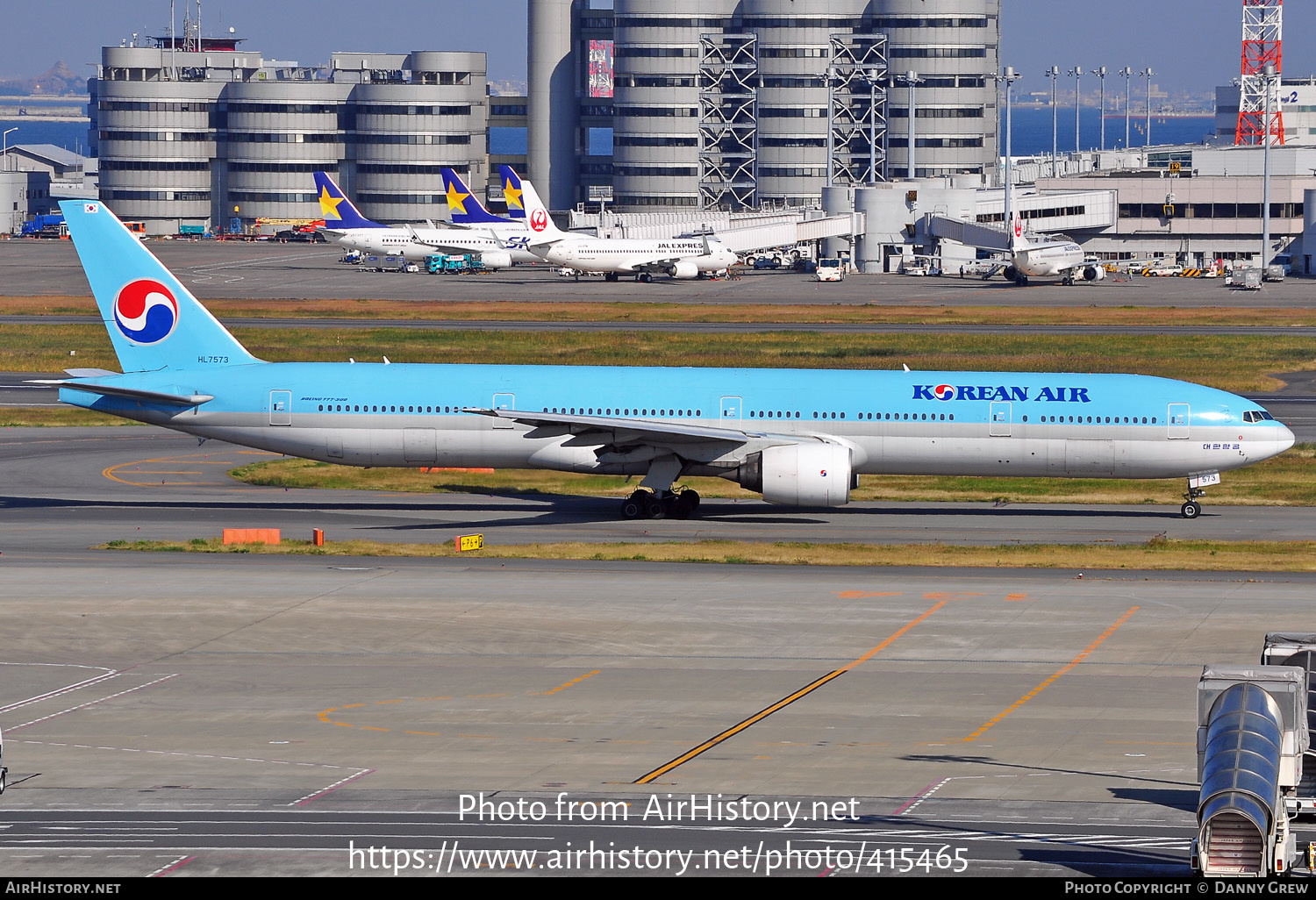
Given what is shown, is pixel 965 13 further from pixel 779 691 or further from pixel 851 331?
pixel 779 691

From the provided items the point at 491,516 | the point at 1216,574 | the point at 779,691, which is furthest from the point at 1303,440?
the point at 779,691

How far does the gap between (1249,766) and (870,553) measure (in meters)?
30.0

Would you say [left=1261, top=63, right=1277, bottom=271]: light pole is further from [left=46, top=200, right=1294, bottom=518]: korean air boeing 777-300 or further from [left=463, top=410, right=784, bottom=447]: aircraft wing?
[left=463, top=410, right=784, bottom=447]: aircraft wing

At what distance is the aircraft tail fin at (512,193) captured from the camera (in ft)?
557

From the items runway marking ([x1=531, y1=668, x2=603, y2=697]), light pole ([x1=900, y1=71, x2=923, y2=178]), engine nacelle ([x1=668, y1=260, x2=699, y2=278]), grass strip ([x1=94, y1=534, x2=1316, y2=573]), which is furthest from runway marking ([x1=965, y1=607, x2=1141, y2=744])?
light pole ([x1=900, y1=71, x2=923, y2=178])

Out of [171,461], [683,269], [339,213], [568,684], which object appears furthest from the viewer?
[339,213]

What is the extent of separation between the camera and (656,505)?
4950 cm

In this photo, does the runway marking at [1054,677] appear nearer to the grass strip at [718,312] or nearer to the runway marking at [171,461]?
the runway marking at [171,461]

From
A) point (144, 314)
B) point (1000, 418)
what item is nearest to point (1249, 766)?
point (1000, 418)

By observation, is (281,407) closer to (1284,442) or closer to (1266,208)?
(1284,442)

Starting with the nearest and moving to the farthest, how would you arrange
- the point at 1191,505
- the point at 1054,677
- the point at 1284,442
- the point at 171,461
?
the point at 1054,677
the point at 1284,442
the point at 1191,505
the point at 171,461

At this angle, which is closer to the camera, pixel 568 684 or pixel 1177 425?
pixel 568 684

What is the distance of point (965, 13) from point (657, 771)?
18951cm

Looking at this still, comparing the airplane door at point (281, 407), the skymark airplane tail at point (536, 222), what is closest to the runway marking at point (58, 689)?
the airplane door at point (281, 407)
